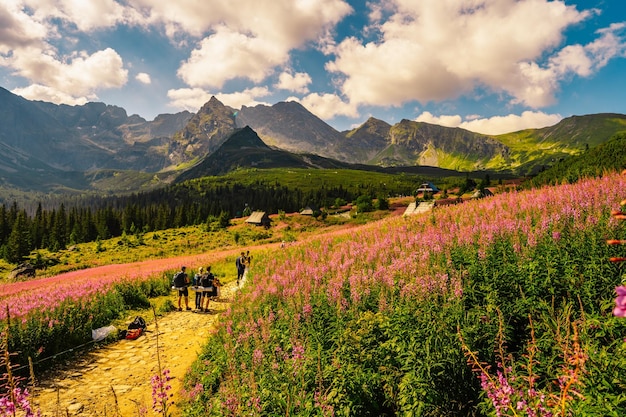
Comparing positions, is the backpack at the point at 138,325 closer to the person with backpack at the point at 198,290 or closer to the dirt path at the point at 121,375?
the dirt path at the point at 121,375

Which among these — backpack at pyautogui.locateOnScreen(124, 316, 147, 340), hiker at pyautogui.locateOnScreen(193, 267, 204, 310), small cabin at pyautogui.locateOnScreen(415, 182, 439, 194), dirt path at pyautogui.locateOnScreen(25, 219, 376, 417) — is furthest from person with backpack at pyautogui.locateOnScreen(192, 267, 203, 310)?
small cabin at pyautogui.locateOnScreen(415, 182, 439, 194)

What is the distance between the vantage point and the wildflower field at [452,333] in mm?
4473

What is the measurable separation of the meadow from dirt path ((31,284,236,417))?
1.32m

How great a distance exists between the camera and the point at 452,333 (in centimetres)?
572

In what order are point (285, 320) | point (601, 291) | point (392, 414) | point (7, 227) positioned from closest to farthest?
point (392, 414) → point (601, 291) → point (285, 320) → point (7, 227)

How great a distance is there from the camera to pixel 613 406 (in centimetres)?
366

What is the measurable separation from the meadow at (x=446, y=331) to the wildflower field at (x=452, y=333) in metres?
0.03

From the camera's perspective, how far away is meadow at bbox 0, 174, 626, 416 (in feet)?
14.6

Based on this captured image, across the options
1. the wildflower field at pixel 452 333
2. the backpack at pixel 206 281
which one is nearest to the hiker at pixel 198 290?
the backpack at pixel 206 281

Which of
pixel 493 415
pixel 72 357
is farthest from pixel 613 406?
pixel 72 357

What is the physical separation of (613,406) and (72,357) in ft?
47.9

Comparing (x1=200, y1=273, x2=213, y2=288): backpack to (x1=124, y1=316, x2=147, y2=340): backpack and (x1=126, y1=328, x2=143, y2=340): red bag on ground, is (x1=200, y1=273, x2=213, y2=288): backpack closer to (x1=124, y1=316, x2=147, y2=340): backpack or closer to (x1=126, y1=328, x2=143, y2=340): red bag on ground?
(x1=124, y1=316, x2=147, y2=340): backpack

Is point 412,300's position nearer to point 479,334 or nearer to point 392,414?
point 479,334

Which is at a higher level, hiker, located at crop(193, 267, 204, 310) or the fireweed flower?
the fireweed flower
